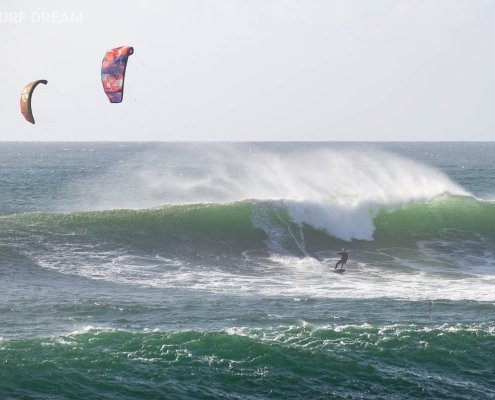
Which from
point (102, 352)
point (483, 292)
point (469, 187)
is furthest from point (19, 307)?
point (469, 187)

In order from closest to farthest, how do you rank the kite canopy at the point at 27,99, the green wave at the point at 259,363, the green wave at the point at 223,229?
the green wave at the point at 259,363, the kite canopy at the point at 27,99, the green wave at the point at 223,229

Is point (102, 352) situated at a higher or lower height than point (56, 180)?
lower

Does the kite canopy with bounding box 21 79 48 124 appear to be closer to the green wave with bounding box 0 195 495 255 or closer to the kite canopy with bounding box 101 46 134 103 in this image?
the kite canopy with bounding box 101 46 134 103

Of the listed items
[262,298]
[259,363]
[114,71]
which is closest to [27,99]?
[114,71]

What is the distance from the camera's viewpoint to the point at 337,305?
13.9 meters

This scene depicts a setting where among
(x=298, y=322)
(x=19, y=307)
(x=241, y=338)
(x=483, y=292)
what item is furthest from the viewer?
(x=483, y=292)

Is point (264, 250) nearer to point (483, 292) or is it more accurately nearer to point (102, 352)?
point (483, 292)

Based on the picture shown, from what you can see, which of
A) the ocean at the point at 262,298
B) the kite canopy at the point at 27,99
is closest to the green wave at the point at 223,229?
the ocean at the point at 262,298

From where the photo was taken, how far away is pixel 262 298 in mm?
14555

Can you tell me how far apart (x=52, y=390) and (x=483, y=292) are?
396 inches

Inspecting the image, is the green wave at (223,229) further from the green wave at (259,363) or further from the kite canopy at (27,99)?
the green wave at (259,363)

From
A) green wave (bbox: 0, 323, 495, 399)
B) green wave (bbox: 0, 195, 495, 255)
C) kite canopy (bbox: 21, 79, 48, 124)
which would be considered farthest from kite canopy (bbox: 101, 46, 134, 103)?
green wave (bbox: 0, 323, 495, 399)

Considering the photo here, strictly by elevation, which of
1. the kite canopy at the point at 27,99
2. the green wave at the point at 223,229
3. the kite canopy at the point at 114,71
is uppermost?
the kite canopy at the point at 114,71

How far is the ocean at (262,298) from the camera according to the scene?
1022cm
